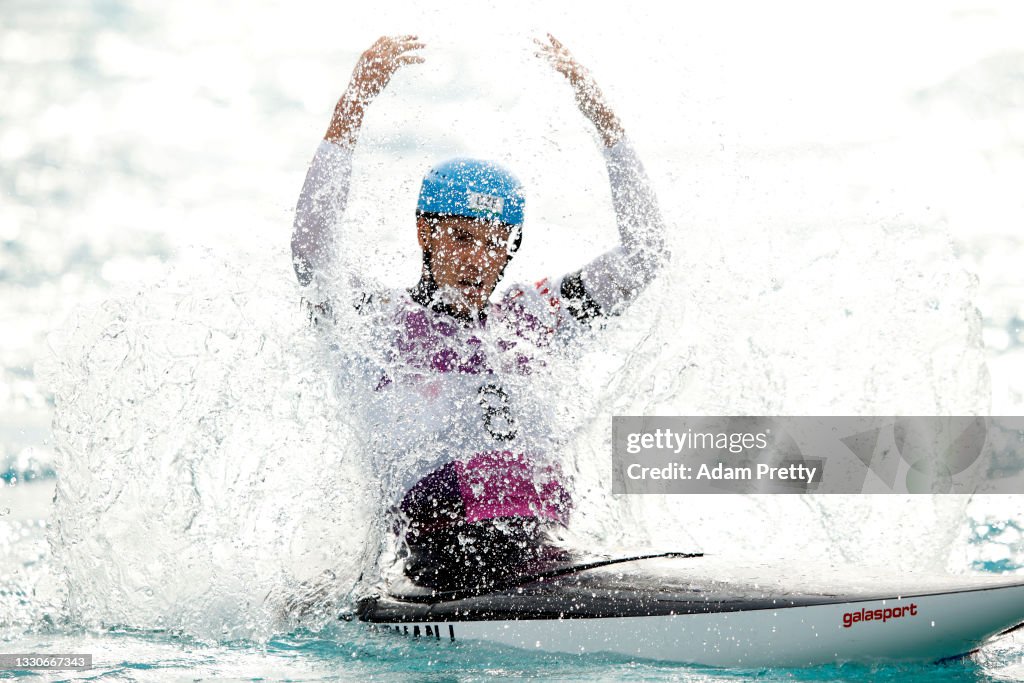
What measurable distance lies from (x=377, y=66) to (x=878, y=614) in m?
3.08

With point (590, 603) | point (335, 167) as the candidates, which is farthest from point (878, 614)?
point (335, 167)

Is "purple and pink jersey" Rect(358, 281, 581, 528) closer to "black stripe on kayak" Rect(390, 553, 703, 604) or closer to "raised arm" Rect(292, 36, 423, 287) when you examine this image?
"black stripe on kayak" Rect(390, 553, 703, 604)

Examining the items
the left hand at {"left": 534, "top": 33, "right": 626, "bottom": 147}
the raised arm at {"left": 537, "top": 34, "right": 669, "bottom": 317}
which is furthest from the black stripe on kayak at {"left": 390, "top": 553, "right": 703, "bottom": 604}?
the left hand at {"left": 534, "top": 33, "right": 626, "bottom": 147}

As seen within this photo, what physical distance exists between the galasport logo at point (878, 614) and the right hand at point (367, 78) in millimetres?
2901

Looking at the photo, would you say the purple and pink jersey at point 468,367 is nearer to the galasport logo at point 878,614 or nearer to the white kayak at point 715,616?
the white kayak at point 715,616

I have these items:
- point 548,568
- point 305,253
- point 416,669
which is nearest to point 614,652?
point 548,568

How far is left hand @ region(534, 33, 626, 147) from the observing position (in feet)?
14.7

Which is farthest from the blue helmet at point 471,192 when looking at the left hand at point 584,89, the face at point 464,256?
the left hand at point 584,89

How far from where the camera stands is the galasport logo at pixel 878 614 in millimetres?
3428

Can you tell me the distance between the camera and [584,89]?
4.53 m

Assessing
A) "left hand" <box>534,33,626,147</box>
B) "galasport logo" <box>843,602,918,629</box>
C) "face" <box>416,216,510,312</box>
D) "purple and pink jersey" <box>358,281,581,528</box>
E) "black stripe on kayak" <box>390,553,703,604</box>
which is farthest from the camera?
"left hand" <box>534,33,626,147</box>

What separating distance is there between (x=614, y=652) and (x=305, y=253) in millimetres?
2194

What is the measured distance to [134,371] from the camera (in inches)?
204

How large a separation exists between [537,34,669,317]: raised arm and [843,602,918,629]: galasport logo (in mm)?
1786
